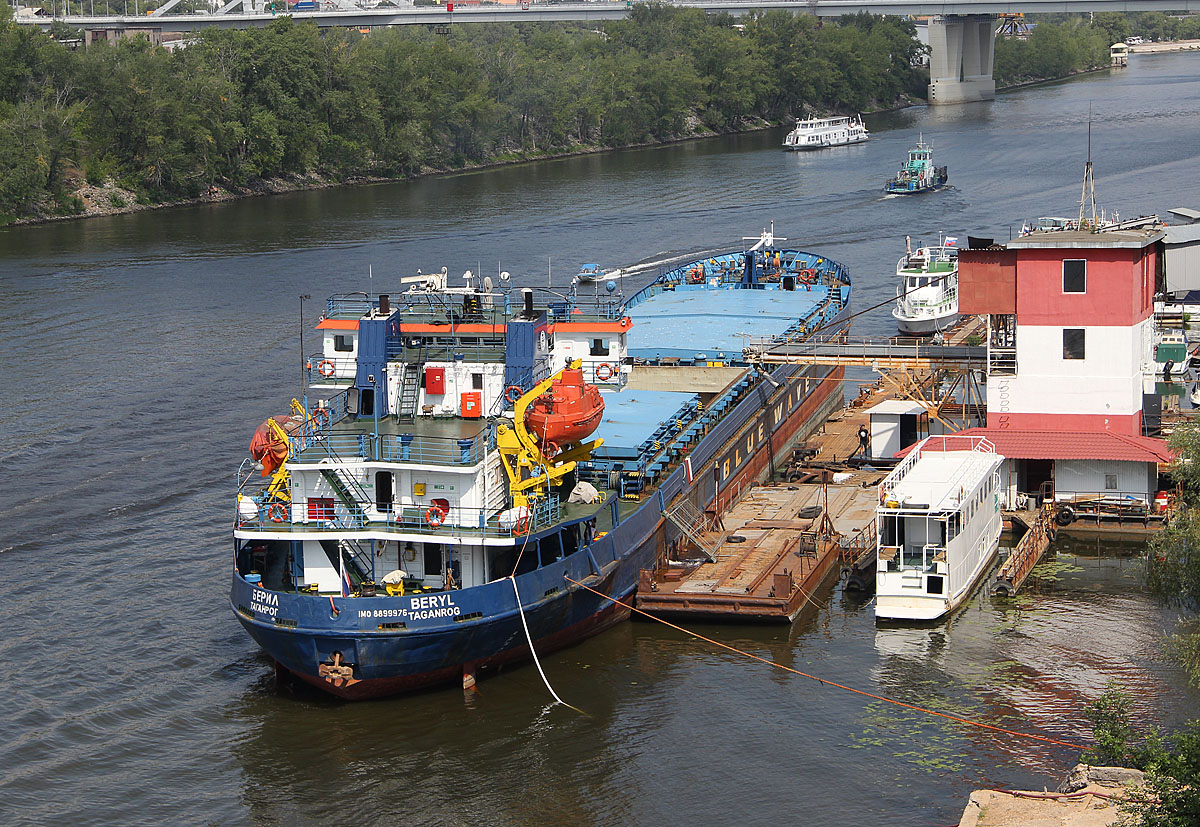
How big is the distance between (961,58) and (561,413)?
167m

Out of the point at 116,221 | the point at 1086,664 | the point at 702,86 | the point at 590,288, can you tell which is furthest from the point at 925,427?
the point at 702,86

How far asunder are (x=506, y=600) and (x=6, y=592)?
1511cm

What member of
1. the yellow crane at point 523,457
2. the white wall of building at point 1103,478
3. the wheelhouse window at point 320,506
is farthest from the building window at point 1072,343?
the wheelhouse window at point 320,506

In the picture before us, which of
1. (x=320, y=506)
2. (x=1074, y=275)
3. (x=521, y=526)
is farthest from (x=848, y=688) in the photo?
(x=1074, y=275)

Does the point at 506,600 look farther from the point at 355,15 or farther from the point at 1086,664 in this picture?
the point at 355,15

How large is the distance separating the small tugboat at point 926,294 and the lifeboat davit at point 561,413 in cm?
3714

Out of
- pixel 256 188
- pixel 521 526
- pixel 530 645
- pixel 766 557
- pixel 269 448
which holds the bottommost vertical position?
pixel 530 645

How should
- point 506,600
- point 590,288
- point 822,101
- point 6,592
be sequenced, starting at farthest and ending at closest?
point 822,101
point 590,288
point 6,592
point 506,600

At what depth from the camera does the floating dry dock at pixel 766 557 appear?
37.5 metres

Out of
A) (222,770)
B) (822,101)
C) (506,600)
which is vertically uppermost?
(822,101)

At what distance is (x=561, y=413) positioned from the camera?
35.3 meters

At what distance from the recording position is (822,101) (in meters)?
184

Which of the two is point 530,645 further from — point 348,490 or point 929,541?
point 929,541

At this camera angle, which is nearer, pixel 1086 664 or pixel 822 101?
pixel 1086 664
